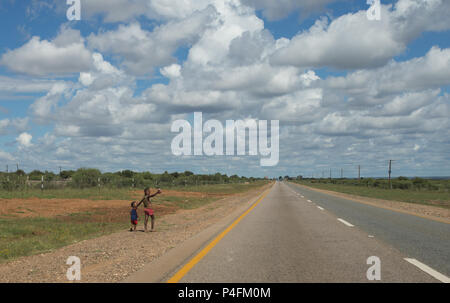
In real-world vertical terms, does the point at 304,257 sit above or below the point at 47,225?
above

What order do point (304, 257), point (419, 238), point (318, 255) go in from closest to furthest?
point (304, 257) → point (318, 255) → point (419, 238)

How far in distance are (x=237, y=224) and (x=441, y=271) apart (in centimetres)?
865

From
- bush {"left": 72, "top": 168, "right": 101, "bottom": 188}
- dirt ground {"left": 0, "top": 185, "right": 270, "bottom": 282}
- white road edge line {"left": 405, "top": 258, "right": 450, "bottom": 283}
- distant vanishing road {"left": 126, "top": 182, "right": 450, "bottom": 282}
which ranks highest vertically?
bush {"left": 72, "top": 168, "right": 101, "bottom": 188}

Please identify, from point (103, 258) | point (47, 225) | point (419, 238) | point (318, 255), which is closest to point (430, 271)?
point (318, 255)

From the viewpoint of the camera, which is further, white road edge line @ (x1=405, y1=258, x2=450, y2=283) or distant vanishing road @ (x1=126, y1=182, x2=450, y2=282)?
distant vanishing road @ (x1=126, y1=182, x2=450, y2=282)

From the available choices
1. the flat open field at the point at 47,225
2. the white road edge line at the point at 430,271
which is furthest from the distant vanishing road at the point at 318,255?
the flat open field at the point at 47,225

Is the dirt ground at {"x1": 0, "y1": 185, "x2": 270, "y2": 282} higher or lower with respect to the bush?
lower

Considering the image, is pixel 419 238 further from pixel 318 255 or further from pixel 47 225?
pixel 47 225

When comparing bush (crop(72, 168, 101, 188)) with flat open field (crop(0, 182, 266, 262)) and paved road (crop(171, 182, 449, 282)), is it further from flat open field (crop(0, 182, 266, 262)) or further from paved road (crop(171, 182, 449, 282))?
paved road (crop(171, 182, 449, 282))

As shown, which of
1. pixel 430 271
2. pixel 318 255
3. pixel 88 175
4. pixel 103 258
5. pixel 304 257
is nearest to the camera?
pixel 430 271

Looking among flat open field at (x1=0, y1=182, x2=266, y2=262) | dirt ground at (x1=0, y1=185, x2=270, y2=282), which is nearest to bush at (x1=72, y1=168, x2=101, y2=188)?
flat open field at (x1=0, y1=182, x2=266, y2=262)

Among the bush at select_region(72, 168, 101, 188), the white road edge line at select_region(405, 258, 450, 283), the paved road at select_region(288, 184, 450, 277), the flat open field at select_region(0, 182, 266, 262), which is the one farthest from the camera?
the bush at select_region(72, 168, 101, 188)
